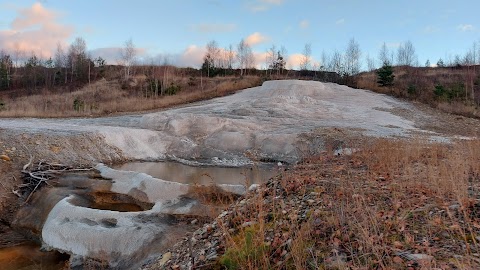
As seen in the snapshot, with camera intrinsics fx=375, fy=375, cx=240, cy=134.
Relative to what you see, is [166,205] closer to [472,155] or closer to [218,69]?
[472,155]

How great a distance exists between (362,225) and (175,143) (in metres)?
11.5

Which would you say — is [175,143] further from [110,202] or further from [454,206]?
[454,206]

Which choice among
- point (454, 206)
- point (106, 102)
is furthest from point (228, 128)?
point (106, 102)

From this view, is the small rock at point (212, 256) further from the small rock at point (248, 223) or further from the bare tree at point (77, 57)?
the bare tree at point (77, 57)

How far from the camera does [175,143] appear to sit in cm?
1452

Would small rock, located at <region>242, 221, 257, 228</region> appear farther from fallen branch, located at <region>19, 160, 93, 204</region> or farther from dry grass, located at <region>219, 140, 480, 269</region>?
fallen branch, located at <region>19, 160, 93, 204</region>

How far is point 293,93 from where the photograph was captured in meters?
25.2

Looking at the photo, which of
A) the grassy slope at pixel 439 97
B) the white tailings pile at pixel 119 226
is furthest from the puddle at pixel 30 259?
the grassy slope at pixel 439 97

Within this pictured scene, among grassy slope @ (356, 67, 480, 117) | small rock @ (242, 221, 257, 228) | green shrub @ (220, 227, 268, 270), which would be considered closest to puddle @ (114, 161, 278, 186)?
small rock @ (242, 221, 257, 228)

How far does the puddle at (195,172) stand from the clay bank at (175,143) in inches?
20.0

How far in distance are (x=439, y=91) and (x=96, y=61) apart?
48420 mm

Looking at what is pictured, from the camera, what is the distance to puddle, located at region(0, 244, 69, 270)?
241 inches

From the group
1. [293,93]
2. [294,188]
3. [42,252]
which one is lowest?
[42,252]

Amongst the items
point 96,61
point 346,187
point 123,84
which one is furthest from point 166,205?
point 96,61
